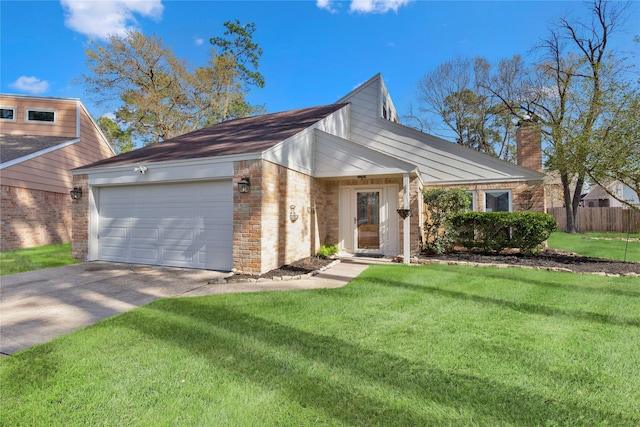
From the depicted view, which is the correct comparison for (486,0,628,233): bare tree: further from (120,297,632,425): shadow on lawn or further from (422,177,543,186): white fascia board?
(120,297,632,425): shadow on lawn

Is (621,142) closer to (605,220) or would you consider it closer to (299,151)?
(299,151)

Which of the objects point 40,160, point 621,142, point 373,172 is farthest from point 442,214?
point 40,160

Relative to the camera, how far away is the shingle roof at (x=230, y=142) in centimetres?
711

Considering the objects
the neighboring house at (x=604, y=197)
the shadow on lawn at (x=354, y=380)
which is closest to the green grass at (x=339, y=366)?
the shadow on lawn at (x=354, y=380)

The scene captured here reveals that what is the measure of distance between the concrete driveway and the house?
835 millimetres

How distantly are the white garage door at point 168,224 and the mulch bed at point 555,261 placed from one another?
20.0 feet

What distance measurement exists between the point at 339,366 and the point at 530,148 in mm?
11898

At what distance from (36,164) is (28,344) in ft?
41.6

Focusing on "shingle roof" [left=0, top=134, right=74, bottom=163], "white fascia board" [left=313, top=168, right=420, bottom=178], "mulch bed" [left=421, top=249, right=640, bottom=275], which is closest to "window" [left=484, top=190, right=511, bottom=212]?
"mulch bed" [left=421, top=249, right=640, bottom=275]

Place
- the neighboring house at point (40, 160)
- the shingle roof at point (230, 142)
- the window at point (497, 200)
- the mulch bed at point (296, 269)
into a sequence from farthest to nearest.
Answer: the neighboring house at point (40, 160) < the window at point (497, 200) < the shingle roof at point (230, 142) < the mulch bed at point (296, 269)

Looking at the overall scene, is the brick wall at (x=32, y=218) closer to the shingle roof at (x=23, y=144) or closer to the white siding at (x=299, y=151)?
the shingle roof at (x=23, y=144)

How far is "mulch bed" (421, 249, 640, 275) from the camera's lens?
6.82 metres

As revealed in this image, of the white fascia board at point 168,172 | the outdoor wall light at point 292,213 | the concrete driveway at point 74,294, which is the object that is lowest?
the concrete driveway at point 74,294

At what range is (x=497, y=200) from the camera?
10.6 meters
